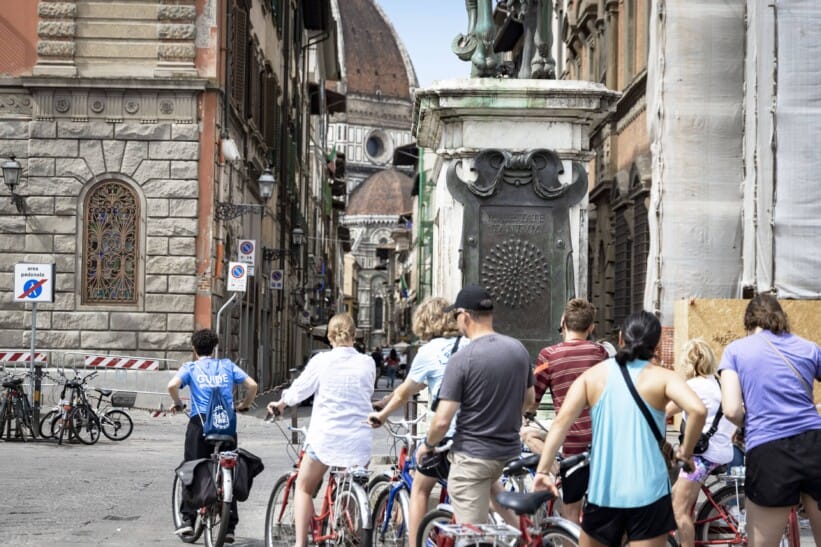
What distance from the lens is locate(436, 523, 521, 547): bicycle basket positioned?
6.48 m

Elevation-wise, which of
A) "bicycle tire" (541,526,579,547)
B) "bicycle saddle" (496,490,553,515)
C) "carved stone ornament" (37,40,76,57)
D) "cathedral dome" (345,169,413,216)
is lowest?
"bicycle tire" (541,526,579,547)

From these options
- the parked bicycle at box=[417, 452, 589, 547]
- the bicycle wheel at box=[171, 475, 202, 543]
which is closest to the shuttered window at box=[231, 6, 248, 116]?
the bicycle wheel at box=[171, 475, 202, 543]

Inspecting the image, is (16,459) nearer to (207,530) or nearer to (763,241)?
(207,530)

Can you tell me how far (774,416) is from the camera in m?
7.61

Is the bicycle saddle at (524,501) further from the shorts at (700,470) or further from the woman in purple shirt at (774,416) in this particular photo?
the shorts at (700,470)

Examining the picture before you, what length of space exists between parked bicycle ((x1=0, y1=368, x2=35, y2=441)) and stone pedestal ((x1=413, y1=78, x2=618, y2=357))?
9.12 m

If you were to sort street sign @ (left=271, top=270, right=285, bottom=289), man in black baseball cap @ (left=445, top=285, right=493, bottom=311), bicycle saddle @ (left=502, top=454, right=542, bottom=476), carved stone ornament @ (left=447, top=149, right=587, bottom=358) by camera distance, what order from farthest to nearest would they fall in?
street sign @ (left=271, top=270, right=285, bottom=289)
carved stone ornament @ (left=447, top=149, right=587, bottom=358)
man in black baseball cap @ (left=445, top=285, right=493, bottom=311)
bicycle saddle @ (left=502, top=454, right=542, bottom=476)

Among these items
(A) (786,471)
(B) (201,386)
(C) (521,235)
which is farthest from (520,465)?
(C) (521,235)

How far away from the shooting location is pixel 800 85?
16828 millimetres

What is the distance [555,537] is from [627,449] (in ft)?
2.11

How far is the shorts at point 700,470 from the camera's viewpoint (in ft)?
29.1

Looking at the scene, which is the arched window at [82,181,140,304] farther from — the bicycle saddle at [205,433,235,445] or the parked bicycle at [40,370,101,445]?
the bicycle saddle at [205,433,235,445]

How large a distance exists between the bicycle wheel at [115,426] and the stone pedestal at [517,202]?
921cm

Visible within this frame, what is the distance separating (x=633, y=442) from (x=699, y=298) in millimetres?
12753
